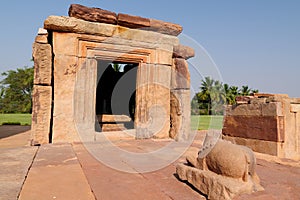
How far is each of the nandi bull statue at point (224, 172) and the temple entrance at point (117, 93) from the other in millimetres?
6120

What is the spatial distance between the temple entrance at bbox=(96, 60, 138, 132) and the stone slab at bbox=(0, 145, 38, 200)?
4.57 metres

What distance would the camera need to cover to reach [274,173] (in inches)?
111

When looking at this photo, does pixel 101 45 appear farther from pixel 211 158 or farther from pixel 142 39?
pixel 211 158

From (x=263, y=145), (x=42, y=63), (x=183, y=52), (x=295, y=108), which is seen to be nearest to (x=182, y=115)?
(x=183, y=52)

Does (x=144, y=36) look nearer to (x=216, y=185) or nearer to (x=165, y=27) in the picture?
(x=165, y=27)

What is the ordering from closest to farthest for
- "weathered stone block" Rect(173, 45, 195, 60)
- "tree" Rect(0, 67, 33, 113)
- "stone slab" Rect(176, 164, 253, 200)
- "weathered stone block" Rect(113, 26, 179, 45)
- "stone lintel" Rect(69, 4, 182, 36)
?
"stone slab" Rect(176, 164, 253, 200), "stone lintel" Rect(69, 4, 182, 36), "weathered stone block" Rect(113, 26, 179, 45), "weathered stone block" Rect(173, 45, 195, 60), "tree" Rect(0, 67, 33, 113)

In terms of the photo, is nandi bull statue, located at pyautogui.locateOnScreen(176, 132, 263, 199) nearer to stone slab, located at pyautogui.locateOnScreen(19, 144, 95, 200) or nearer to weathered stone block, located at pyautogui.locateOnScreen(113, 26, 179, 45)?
stone slab, located at pyautogui.locateOnScreen(19, 144, 95, 200)

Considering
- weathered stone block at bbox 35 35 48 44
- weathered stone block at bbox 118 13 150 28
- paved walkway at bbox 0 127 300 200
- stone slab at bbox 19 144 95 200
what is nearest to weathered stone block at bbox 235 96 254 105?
paved walkway at bbox 0 127 300 200

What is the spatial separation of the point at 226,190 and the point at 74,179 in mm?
1534

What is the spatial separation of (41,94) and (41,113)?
39 cm

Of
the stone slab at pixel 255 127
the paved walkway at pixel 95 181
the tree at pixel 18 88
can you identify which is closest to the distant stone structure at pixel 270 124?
the stone slab at pixel 255 127

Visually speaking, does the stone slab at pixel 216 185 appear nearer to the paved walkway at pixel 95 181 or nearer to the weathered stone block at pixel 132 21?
the paved walkway at pixel 95 181

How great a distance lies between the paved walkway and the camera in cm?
204

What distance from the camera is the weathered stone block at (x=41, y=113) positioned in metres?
4.71
